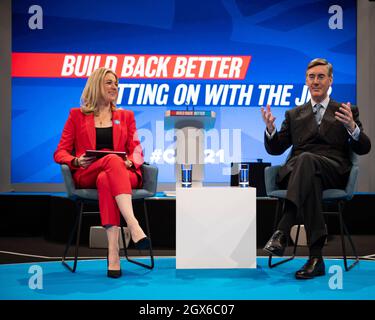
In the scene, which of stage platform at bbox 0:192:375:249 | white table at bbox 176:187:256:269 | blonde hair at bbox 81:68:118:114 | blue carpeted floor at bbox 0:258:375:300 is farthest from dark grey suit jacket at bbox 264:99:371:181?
stage platform at bbox 0:192:375:249

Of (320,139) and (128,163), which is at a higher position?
(320,139)

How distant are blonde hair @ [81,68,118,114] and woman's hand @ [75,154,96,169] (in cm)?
35

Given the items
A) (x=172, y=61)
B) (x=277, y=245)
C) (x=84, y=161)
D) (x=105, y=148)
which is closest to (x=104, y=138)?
(x=105, y=148)

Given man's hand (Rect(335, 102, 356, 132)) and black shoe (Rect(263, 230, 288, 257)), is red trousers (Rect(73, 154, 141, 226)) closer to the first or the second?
black shoe (Rect(263, 230, 288, 257))

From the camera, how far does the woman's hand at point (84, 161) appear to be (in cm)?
328

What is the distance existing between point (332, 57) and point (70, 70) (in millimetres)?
3076

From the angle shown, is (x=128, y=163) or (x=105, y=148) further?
(x=105, y=148)

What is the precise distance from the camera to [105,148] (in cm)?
348

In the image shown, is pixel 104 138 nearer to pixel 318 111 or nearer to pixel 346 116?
pixel 318 111

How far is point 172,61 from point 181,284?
387cm

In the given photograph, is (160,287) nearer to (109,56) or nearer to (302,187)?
(302,187)

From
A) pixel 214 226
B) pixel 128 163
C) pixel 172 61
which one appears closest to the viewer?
pixel 214 226

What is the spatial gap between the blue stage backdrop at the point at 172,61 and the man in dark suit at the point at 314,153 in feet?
8.98
